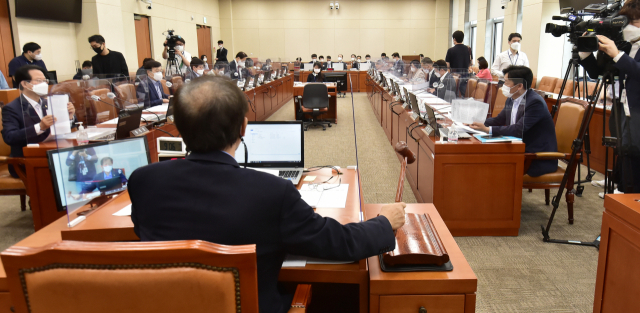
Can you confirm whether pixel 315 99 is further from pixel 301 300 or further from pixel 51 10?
pixel 301 300

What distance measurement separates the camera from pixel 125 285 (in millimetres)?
832

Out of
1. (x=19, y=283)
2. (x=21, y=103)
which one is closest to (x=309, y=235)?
(x=19, y=283)

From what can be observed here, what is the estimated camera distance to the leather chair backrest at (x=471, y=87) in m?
3.60

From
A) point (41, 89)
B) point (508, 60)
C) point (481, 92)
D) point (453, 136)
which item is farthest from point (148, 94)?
point (508, 60)

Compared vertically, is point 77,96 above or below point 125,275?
above

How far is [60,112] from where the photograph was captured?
3.01 m

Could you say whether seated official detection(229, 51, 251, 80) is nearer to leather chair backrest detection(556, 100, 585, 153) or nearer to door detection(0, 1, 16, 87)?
door detection(0, 1, 16, 87)

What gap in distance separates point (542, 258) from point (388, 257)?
1.74 m

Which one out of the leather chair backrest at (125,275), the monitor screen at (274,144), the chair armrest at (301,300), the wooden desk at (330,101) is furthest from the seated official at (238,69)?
the leather chair backrest at (125,275)

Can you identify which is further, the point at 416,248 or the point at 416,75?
the point at 416,75

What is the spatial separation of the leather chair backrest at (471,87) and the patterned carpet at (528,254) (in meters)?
1.04

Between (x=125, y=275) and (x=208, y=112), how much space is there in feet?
1.38

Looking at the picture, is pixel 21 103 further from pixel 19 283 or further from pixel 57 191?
pixel 19 283

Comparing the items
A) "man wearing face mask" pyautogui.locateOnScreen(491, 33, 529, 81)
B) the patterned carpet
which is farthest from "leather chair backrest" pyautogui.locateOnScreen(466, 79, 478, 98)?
"man wearing face mask" pyautogui.locateOnScreen(491, 33, 529, 81)
